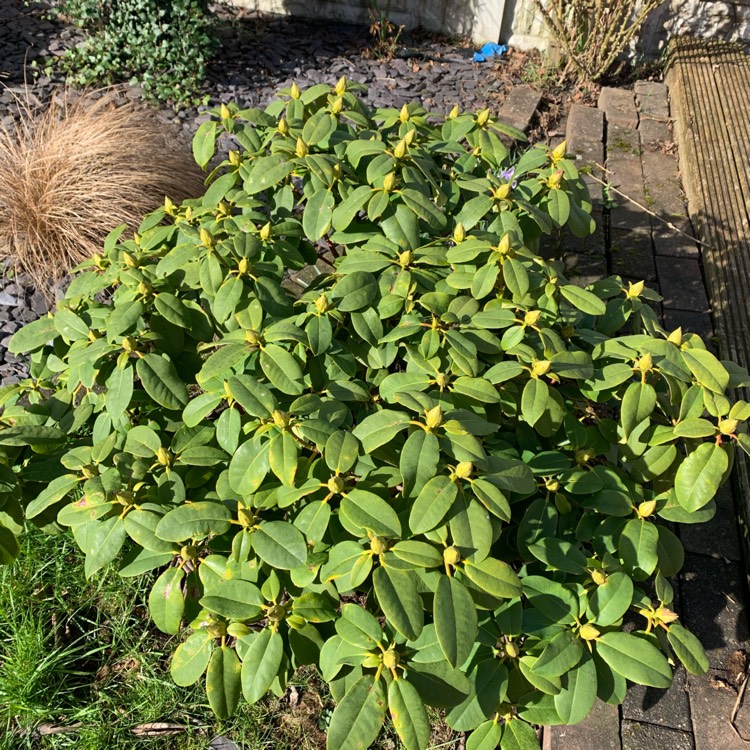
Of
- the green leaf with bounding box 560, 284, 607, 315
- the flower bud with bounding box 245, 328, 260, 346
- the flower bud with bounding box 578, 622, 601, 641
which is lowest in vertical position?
the flower bud with bounding box 578, 622, 601, 641

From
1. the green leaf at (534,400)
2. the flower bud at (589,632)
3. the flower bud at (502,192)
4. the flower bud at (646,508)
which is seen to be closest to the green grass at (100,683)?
the flower bud at (589,632)

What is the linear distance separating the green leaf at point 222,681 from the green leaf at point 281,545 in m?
0.22

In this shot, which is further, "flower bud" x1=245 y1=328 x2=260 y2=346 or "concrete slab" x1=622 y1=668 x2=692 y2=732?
"concrete slab" x1=622 y1=668 x2=692 y2=732

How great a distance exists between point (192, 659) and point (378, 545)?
45 cm

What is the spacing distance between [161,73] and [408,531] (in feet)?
14.0

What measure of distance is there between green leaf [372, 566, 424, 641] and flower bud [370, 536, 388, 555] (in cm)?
3

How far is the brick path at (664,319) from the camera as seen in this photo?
1.62 meters

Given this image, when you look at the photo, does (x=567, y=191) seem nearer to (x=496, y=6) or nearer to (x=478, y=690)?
(x=478, y=690)

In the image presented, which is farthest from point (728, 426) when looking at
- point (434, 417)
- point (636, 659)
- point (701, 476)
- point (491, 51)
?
point (491, 51)

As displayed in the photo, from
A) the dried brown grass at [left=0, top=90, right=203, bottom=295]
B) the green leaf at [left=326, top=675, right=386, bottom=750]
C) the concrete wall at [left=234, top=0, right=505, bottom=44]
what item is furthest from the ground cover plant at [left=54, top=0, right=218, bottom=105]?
the green leaf at [left=326, top=675, right=386, bottom=750]

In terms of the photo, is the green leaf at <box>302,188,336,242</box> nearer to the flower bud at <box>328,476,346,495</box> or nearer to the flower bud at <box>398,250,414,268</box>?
the flower bud at <box>398,250,414,268</box>

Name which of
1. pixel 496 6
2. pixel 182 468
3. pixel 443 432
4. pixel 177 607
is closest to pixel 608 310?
pixel 443 432

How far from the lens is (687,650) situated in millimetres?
1207

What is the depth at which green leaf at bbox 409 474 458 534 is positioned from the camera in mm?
1062
